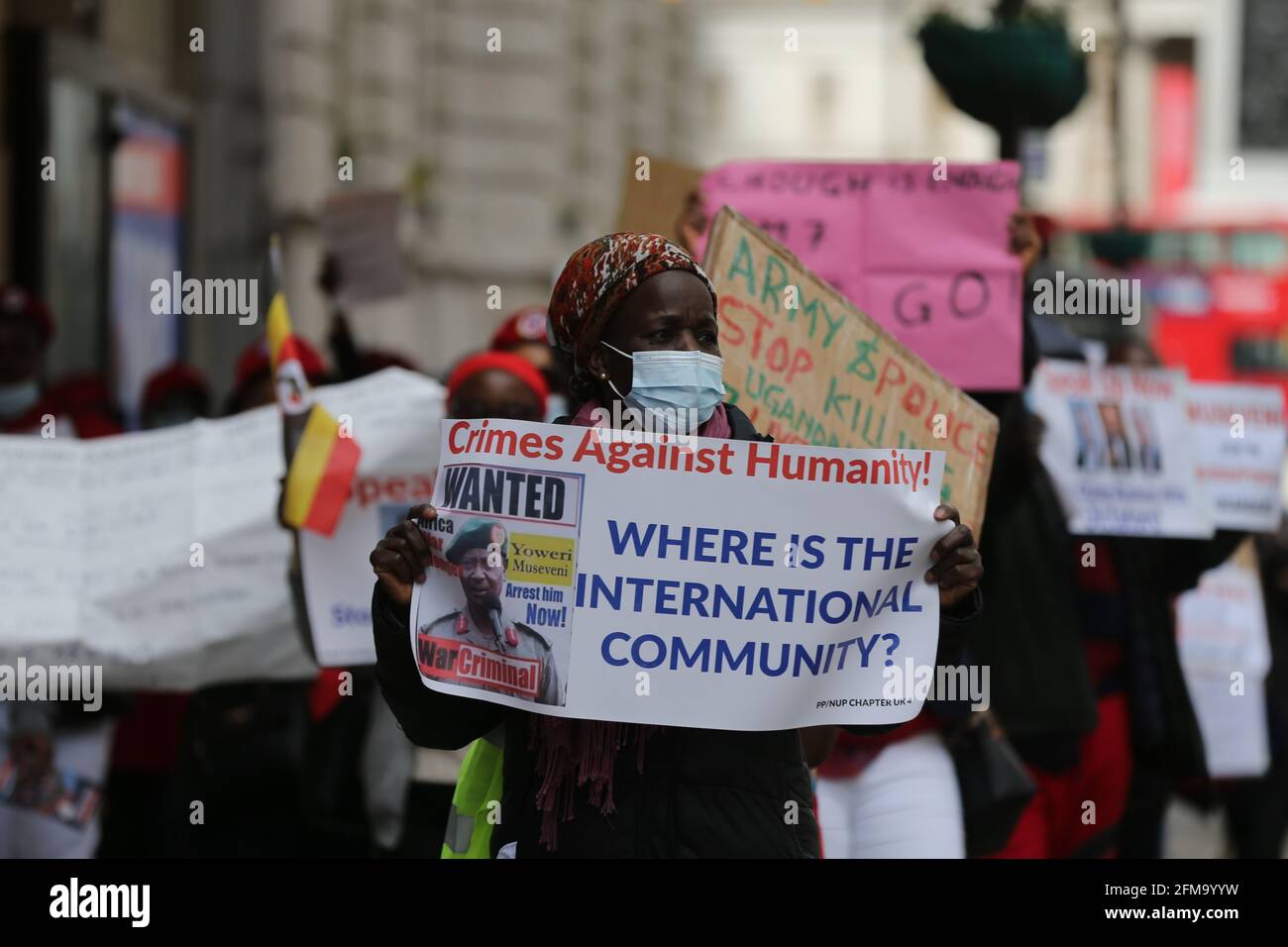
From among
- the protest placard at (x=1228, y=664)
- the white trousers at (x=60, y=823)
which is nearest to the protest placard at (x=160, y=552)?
the white trousers at (x=60, y=823)

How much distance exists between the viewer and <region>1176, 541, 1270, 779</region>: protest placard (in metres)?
6.84

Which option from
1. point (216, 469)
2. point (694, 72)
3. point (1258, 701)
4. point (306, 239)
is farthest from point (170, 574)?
point (694, 72)

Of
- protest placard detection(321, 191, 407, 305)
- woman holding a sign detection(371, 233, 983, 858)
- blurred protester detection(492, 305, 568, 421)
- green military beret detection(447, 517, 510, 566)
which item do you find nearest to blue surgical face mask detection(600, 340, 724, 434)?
woman holding a sign detection(371, 233, 983, 858)

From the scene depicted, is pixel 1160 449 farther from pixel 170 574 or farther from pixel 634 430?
pixel 634 430

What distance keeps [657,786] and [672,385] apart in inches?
23.0

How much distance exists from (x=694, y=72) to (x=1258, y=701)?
30970 millimetres

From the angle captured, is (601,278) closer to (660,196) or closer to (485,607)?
(485,607)

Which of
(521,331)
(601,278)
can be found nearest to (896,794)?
(601,278)

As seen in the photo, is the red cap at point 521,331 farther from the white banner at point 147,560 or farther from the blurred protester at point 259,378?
the white banner at point 147,560

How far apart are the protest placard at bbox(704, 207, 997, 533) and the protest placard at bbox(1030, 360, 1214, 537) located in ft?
5.47

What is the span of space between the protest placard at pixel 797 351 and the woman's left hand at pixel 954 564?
0.95 m

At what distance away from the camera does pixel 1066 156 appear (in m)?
68.8
